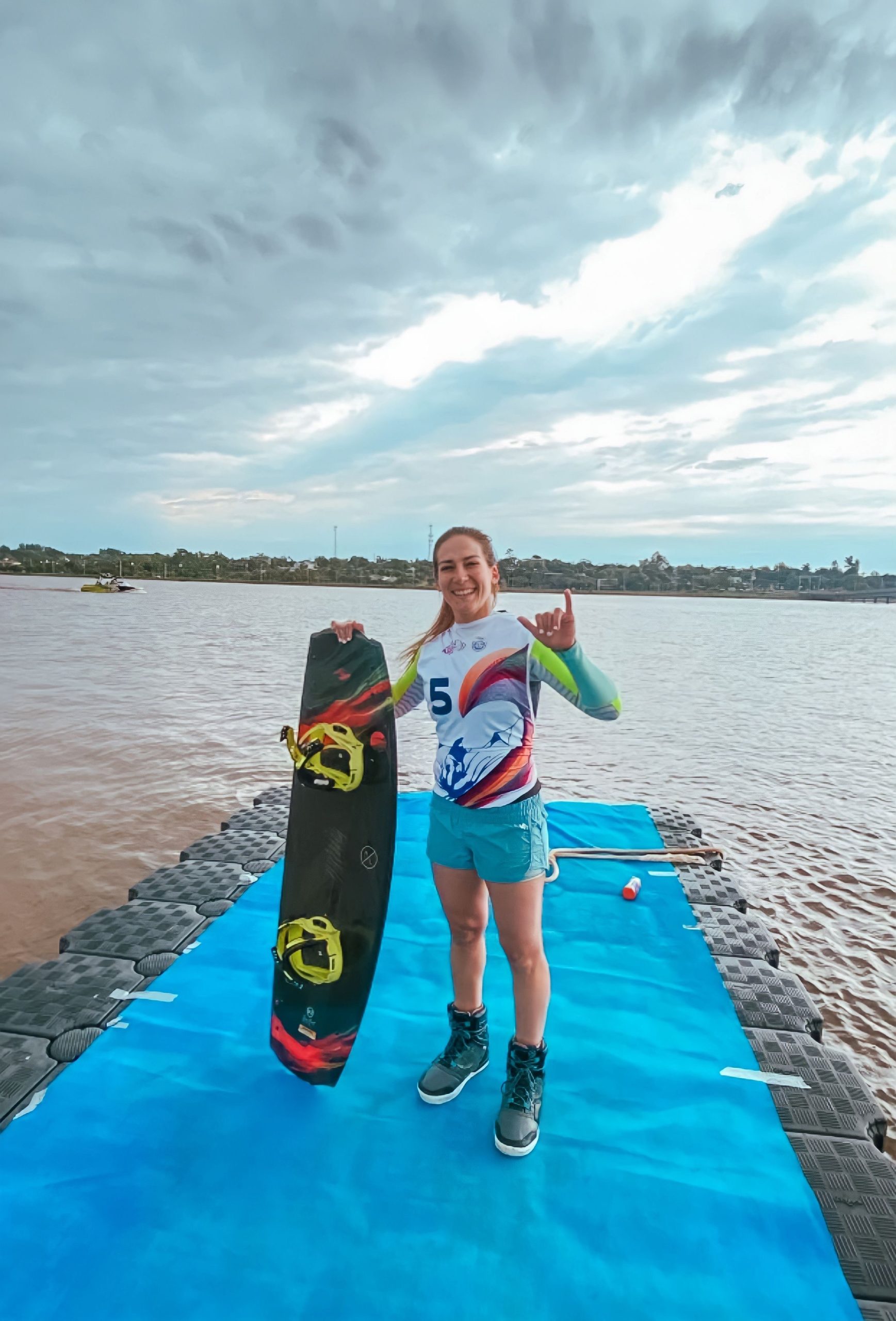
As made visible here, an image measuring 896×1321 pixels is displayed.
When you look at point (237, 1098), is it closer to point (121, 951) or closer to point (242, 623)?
point (121, 951)

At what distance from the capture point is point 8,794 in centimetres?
764

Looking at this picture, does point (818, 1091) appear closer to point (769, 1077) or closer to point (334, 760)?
point (769, 1077)

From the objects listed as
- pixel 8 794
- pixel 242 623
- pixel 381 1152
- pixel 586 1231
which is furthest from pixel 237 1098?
pixel 242 623

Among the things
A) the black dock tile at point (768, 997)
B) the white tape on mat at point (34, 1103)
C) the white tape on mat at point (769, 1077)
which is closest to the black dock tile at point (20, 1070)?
the white tape on mat at point (34, 1103)

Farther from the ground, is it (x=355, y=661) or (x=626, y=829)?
(x=355, y=661)

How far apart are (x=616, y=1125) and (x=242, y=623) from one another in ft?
120

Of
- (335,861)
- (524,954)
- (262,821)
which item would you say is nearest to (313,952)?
(335,861)

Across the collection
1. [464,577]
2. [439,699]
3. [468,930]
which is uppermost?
[464,577]

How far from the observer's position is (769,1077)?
297 centimetres

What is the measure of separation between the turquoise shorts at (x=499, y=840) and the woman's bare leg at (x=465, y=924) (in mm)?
79

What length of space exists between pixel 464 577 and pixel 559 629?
430 mm

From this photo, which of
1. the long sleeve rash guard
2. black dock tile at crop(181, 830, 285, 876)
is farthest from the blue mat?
black dock tile at crop(181, 830, 285, 876)

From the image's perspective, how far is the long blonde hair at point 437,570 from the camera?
2766 mm

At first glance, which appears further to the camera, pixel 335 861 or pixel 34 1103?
pixel 335 861
